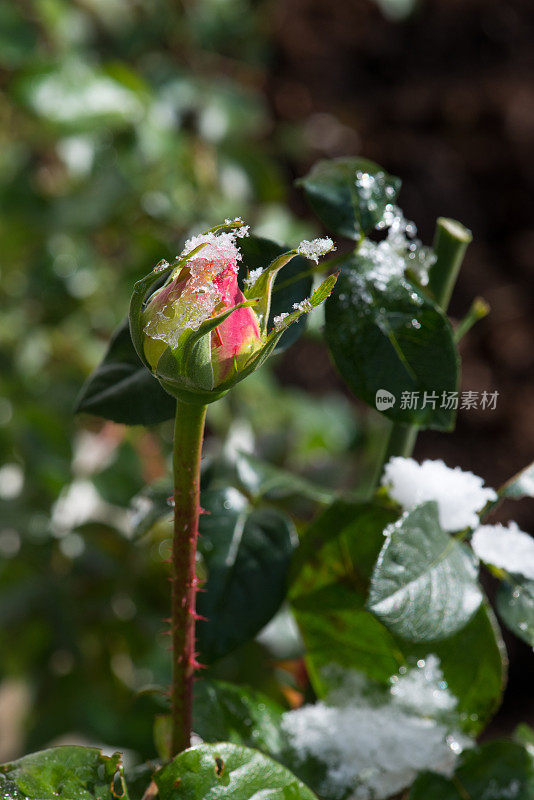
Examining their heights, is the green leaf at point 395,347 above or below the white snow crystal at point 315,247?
below

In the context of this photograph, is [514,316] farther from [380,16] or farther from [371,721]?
[371,721]

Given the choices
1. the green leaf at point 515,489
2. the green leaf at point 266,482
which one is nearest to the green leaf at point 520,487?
the green leaf at point 515,489

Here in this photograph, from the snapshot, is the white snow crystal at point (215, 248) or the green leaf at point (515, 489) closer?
the white snow crystal at point (215, 248)

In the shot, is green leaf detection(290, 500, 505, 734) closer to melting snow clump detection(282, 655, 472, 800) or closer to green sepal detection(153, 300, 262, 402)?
melting snow clump detection(282, 655, 472, 800)

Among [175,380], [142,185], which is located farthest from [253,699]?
[142,185]

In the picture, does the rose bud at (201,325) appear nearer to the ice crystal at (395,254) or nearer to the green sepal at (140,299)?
the green sepal at (140,299)

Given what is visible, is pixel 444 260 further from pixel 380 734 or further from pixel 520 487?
pixel 380 734
